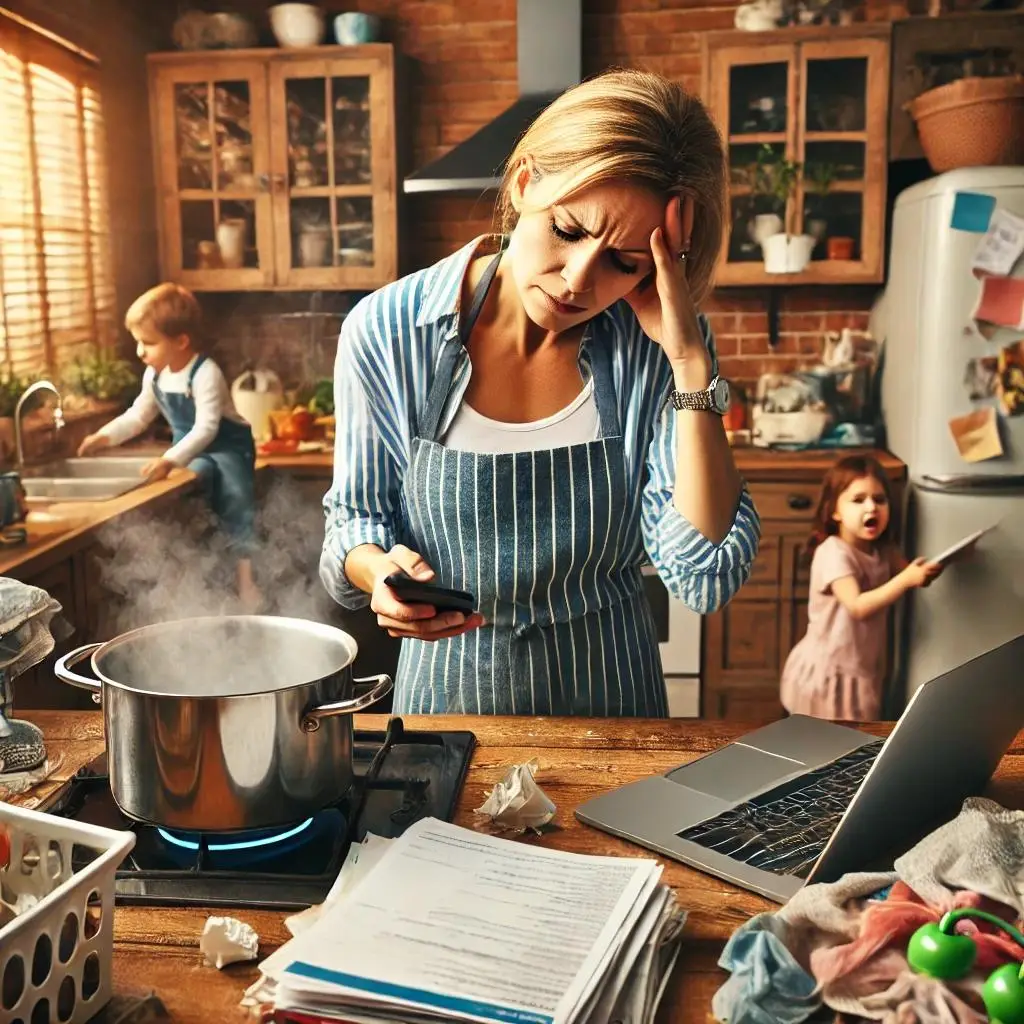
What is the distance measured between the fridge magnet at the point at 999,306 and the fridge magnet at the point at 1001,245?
0.03m

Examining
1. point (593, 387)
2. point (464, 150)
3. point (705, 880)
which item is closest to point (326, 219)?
point (464, 150)

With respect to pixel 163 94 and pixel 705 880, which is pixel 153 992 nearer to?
pixel 705 880

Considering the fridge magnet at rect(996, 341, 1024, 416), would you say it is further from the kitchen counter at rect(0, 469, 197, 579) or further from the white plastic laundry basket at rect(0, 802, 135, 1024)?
the white plastic laundry basket at rect(0, 802, 135, 1024)

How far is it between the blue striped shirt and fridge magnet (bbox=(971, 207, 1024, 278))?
2.09 meters

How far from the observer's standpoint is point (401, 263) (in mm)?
4039

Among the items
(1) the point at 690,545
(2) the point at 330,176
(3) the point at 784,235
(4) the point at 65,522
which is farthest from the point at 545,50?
(1) the point at 690,545

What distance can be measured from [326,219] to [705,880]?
3425 mm

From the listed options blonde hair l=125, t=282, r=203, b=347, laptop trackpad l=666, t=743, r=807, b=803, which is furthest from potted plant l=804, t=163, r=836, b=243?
laptop trackpad l=666, t=743, r=807, b=803

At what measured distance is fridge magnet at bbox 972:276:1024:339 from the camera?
3.23 meters

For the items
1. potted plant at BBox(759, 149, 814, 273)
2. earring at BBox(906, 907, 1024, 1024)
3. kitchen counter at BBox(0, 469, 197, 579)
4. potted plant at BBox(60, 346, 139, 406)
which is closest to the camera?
earring at BBox(906, 907, 1024, 1024)

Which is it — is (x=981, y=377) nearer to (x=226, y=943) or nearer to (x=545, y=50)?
(x=545, y=50)

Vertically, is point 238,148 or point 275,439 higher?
point 238,148

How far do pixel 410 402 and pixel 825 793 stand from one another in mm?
743

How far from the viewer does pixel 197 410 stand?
395cm
